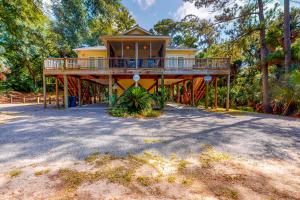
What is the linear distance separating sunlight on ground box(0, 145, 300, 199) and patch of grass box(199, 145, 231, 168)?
0.07ft

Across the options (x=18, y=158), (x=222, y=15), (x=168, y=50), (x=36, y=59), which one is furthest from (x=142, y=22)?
(x=18, y=158)

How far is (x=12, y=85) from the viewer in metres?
29.3

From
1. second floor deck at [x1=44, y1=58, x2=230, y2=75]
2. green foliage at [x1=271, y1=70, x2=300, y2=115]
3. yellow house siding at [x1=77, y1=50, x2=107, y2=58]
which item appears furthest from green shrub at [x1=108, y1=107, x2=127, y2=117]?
green foliage at [x1=271, y1=70, x2=300, y2=115]

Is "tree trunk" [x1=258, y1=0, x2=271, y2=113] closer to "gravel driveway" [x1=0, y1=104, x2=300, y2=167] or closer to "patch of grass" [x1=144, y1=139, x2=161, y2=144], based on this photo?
"gravel driveway" [x1=0, y1=104, x2=300, y2=167]

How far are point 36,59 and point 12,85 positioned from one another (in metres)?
5.09

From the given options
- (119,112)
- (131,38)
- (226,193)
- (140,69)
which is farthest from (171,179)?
(131,38)

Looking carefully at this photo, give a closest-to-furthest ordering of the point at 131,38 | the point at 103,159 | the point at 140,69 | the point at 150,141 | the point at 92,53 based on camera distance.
→ 1. the point at 103,159
2. the point at 150,141
3. the point at 140,69
4. the point at 131,38
5. the point at 92,53

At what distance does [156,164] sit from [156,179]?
688 mm

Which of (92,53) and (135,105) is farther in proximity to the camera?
(92,53)

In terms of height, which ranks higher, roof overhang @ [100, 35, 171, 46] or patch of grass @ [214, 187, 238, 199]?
roof overhang @ [100, 35, 171, 46]

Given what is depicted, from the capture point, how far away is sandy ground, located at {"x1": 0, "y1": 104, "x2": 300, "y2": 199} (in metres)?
3.21

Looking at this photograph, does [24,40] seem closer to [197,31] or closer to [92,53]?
[92,53]

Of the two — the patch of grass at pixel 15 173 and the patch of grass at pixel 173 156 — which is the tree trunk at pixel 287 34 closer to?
the patch of grass at pixel 173 156

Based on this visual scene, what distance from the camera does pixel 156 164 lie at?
169 inches
